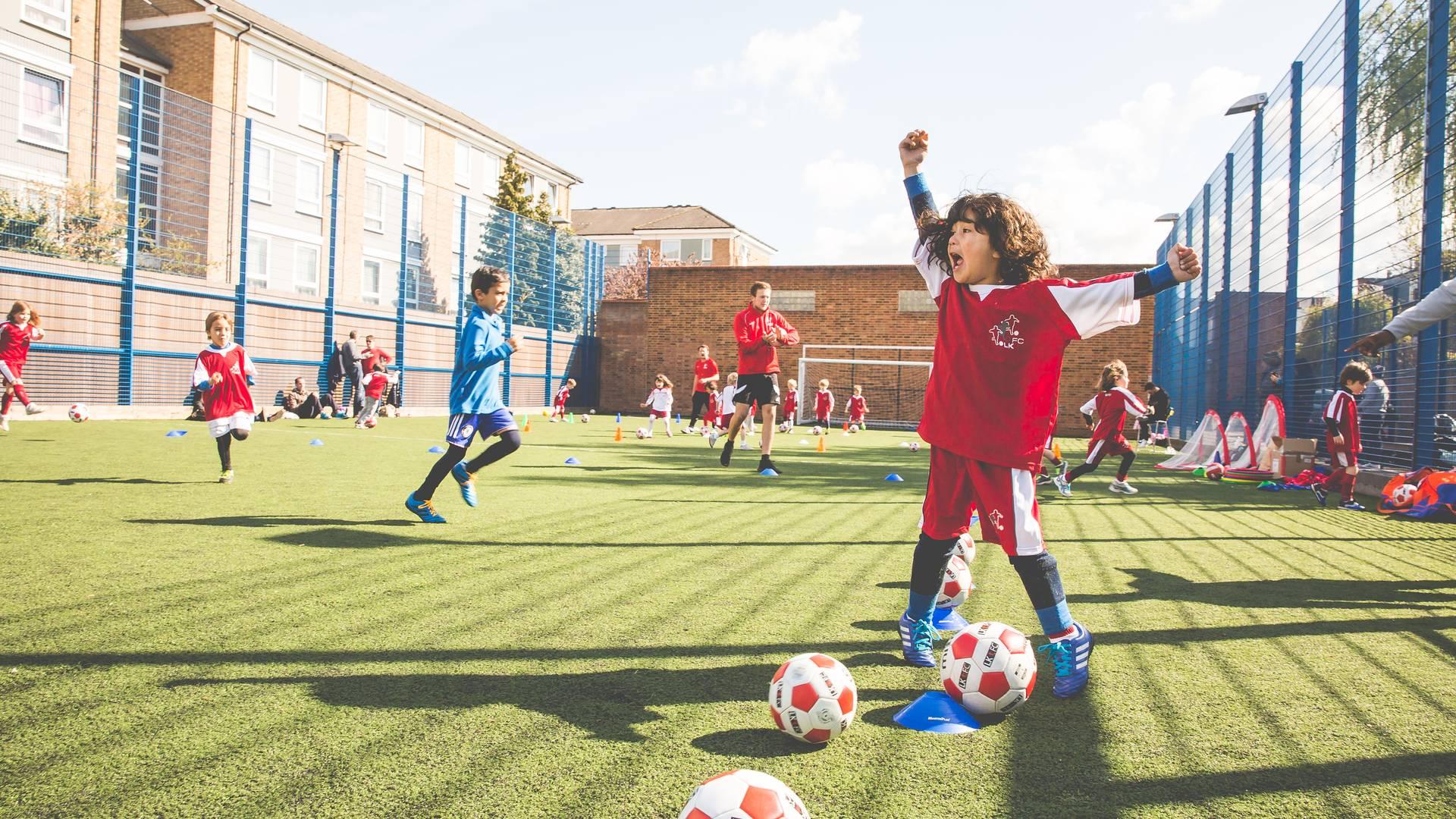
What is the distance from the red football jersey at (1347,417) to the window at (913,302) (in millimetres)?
19992

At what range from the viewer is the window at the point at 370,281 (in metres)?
34.1

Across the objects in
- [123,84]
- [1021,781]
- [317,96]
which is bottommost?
[1021,781]

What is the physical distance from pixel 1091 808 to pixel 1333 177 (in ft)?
37.5

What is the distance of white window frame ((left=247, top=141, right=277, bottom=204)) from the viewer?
94.3 ft

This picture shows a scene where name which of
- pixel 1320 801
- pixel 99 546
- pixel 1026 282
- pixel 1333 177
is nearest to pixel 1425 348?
pixel 1333 177

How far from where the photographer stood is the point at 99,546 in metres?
4.55

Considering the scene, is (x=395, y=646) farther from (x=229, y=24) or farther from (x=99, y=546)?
(x=229, y=24)

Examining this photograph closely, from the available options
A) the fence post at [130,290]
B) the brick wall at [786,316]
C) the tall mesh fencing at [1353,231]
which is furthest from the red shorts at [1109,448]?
the brick wall at [786,316]

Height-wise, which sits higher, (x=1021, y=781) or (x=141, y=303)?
(x=141, y=303)

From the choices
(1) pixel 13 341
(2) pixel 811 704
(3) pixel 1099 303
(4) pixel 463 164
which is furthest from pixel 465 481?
(4) pixel 463 164

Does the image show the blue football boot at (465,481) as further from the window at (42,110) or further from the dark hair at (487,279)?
the window at (42,110)

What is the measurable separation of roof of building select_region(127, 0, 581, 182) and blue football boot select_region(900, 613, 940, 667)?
3269 centimetres

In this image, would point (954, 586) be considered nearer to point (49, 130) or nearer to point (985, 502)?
point (985, 502)

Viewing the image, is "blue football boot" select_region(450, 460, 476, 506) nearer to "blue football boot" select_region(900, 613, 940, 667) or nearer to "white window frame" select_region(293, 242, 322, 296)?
"blue football boot" select_region(900, 613, 940, 667)
